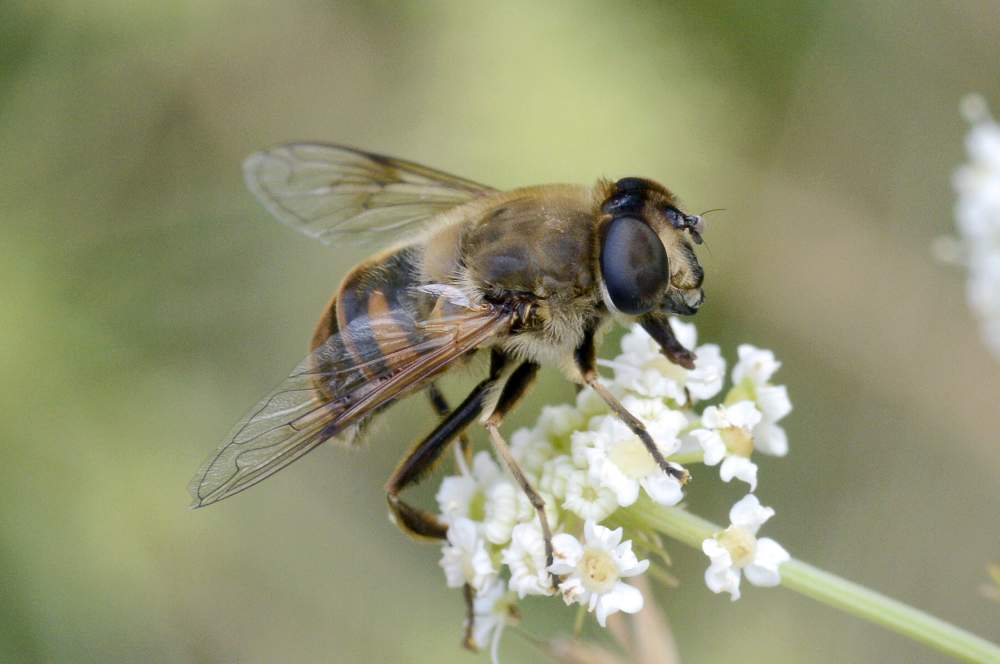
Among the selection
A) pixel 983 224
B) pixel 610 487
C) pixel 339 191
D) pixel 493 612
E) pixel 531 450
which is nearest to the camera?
pixel 610 487

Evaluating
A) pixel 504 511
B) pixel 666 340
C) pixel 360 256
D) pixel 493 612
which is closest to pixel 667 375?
pixel 666 340

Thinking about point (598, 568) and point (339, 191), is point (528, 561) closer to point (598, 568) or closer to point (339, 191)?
point (598, 568)

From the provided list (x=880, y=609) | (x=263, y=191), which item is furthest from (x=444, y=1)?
(x=880, y=609)

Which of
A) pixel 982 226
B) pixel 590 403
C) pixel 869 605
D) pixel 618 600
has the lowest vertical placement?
pixel 618 600

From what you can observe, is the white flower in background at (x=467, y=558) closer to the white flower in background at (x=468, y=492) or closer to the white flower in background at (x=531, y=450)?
the white flower in background at (x=468, y=492)

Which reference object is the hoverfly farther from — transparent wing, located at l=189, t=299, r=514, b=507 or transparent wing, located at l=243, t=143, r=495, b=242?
transparent wing, located at l=243, t=143, r=495, b=242

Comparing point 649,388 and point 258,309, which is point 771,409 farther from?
point 258,309

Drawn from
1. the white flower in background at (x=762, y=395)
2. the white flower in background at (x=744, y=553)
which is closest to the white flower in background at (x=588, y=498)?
the white flower in background at (x=744, y=553)
